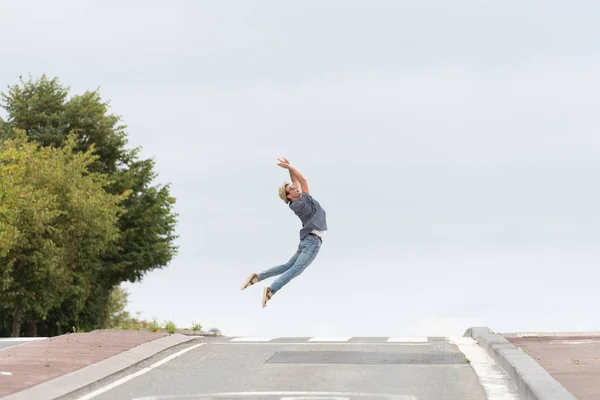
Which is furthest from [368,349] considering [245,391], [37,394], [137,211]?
[137,211]

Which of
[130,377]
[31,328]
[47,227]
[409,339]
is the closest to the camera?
[130,377]

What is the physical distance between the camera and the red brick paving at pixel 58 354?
11750 millimetres

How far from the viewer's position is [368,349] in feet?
51.5

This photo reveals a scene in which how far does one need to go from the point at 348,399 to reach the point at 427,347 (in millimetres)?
5901

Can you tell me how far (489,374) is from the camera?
12.3 metres

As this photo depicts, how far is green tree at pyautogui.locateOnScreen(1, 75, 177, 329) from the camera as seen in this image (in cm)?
5547

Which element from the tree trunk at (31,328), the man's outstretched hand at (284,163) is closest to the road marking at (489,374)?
the man's outstretched hand at (284,163)

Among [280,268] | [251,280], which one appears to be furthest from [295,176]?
[251,280]

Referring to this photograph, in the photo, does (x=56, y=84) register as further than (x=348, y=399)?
Yes

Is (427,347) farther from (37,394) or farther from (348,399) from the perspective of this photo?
(37,394)

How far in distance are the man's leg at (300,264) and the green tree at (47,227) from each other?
88.9 ft

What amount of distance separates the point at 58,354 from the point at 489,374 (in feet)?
20.5

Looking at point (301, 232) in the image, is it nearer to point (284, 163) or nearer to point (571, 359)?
point (284, 163)

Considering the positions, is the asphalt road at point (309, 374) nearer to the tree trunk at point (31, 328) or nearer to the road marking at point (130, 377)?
the road marking at point (130, 377)
